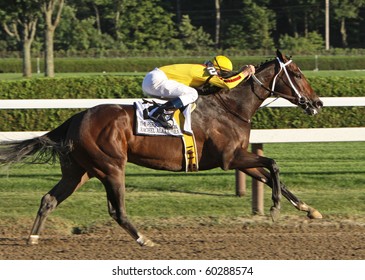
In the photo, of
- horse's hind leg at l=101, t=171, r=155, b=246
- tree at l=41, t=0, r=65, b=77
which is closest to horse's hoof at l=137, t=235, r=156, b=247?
horse's hind leg at l=101, t=171, r=155, b=246

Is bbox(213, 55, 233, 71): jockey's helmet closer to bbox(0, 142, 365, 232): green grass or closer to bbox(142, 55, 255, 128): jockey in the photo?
bbox(142, 55, 255, 128): jockey

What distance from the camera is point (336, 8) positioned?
6675 centimetres

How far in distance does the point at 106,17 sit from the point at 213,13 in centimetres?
1194

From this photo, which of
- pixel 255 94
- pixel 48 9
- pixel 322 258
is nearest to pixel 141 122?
pixel 255 94

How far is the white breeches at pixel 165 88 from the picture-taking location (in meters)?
7.27

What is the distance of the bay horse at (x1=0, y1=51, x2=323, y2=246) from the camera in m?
7.09

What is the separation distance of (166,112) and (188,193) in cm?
271

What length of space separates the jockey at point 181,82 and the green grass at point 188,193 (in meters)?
1.45

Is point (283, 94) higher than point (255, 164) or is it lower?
higher

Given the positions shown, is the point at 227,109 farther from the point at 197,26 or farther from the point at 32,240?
the point at 197,26

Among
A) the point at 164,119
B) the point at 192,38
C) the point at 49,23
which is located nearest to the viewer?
the point at 164,119

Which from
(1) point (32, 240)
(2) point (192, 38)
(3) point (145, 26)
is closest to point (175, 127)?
(1) point (32, 240)

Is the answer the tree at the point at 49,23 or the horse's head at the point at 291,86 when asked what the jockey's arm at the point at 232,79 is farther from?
the tree at the point at 49,23

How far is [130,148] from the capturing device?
723cm
